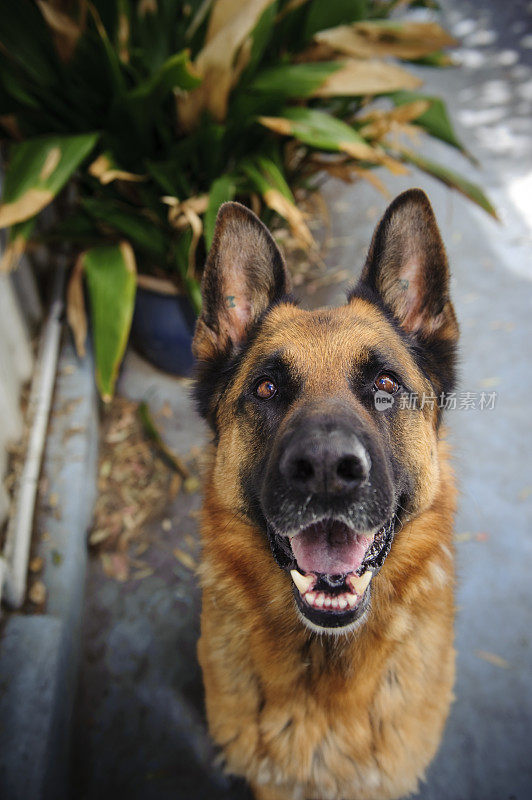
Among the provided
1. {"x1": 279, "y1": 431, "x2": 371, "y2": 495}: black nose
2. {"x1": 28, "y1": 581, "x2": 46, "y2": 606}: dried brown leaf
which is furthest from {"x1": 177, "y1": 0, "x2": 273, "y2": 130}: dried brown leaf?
{"x1": 28, "y1": 581, "x2": 46, "y2": 606}: dried brown leaf

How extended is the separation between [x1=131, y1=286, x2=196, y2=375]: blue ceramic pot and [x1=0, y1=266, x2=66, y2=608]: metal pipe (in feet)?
1.79

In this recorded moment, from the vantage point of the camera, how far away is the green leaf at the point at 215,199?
2996 millimetres

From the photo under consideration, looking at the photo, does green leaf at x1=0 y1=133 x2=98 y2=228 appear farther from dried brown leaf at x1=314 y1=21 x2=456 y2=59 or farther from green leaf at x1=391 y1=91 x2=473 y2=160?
green leaf at x1=391 y1=91 x2=473 y2=160

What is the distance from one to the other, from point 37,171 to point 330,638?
8.97 feet

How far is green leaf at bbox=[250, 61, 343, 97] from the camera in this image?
10.7 feet

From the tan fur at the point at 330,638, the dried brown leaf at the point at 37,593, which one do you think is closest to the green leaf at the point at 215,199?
the tan fur at the point at 330,638

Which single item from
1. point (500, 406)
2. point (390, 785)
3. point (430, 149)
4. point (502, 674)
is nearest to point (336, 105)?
point (430, 149)

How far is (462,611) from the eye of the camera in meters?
2.96

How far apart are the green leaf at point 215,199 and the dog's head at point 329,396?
99 centimetres

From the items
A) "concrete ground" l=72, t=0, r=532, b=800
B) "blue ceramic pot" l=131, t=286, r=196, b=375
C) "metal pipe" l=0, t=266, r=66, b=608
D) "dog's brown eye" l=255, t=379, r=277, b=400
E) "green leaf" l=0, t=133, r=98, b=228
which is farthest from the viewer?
"blue ceramic pot" l=131, t=286, r=196, b=375

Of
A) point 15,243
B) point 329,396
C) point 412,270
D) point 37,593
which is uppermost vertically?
point 15,243

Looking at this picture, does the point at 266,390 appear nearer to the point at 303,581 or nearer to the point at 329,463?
the point at 329,463

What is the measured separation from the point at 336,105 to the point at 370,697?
3901 millimetres

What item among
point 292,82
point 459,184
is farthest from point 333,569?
point 292,82
